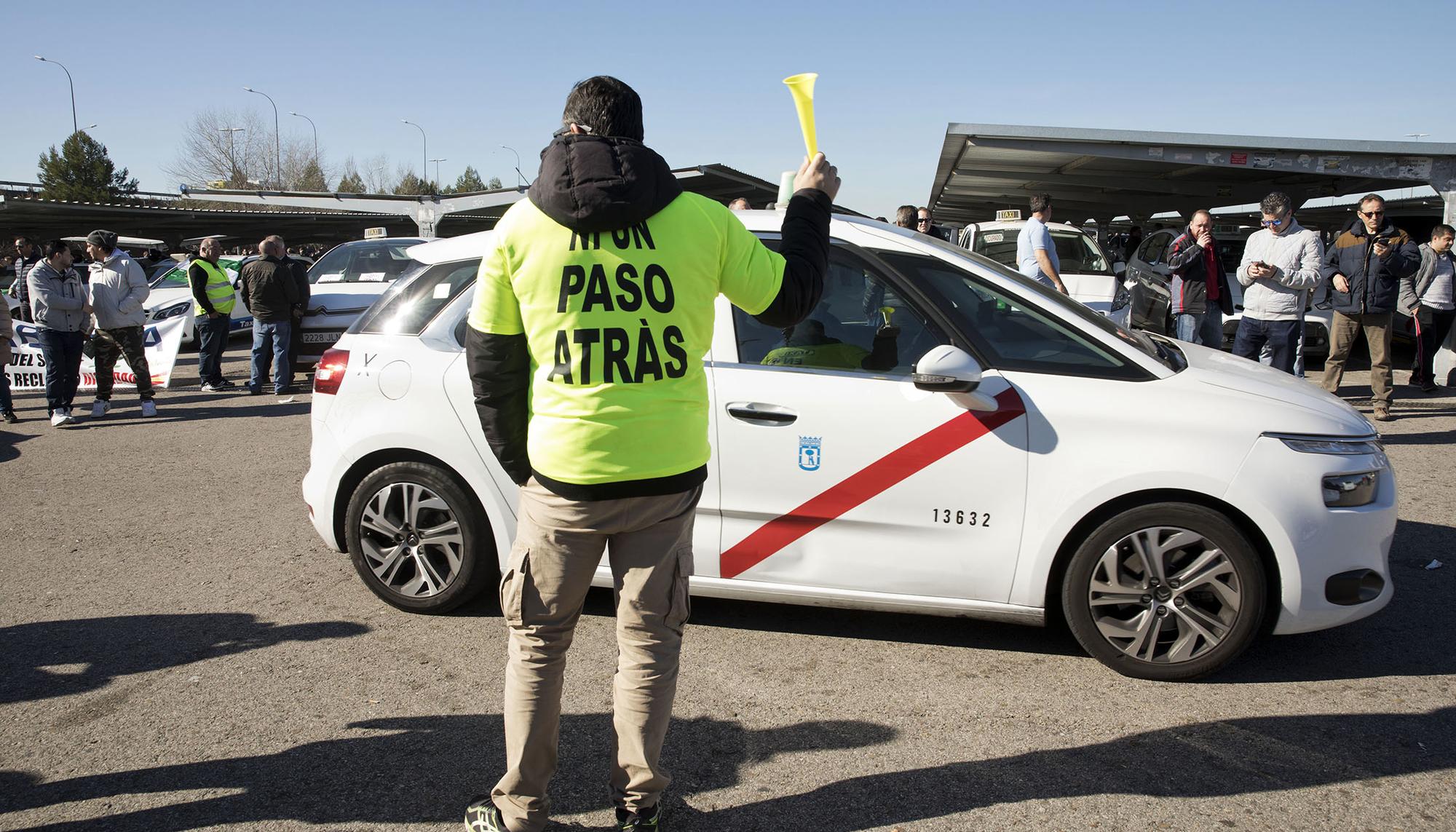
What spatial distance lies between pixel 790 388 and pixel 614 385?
1.58 metres

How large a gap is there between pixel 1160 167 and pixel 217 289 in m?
16.1

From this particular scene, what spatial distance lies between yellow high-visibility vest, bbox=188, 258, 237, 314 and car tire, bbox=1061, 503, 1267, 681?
1081 centimetres

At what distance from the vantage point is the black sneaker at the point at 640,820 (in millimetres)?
2711

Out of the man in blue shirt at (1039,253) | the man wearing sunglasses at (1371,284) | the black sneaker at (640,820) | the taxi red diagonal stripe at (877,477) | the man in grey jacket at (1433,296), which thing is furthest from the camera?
the man in grey jacket at (1433,296)

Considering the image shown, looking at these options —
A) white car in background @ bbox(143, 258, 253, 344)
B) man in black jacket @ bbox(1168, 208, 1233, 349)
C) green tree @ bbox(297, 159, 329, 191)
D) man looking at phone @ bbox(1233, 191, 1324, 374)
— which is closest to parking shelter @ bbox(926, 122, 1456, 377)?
man in black jacket @ bbox(1168, 208, 1233, 349)

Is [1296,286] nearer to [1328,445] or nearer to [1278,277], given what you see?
[1278,277]

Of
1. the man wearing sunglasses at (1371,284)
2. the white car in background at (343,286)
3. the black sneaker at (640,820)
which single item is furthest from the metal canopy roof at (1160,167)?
the black sneaker at (640,820)

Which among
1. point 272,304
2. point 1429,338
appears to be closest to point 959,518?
point 1429,338

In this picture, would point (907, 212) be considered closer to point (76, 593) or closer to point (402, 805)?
point (76, 593)

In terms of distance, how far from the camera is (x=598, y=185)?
2320mm

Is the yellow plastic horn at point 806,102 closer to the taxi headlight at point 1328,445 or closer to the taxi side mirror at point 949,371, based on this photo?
the taxi side mirror at point 949,371

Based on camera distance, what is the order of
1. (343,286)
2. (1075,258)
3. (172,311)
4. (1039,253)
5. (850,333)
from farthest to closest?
(172,311) → (1075,258) → (343,286) → (1039,253) → (850,333)

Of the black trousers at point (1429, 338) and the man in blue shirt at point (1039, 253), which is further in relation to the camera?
the black trousers at point (1429, 338)

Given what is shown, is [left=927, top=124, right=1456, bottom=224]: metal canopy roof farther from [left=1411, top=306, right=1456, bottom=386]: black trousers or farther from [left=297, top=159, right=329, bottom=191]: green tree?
[left=297, top=159, right=329, bottom=191]: green tree
